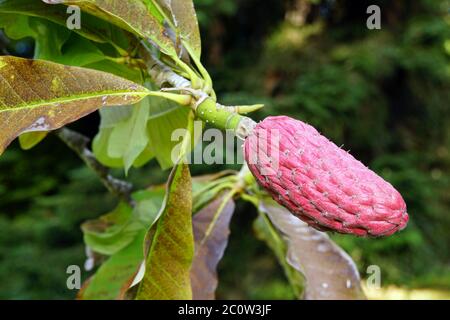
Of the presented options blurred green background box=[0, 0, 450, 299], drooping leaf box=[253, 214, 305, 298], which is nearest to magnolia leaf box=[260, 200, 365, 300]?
drooping leaf box=[253, 214, 305, 298]

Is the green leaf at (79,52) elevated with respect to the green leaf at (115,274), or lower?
elevated

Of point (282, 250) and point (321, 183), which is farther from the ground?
point (321, 183)

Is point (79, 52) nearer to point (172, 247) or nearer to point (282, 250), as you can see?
point (172, 247)

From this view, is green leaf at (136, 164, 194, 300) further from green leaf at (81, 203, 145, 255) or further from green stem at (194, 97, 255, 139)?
green leaf at (81, 203, 145, 255)

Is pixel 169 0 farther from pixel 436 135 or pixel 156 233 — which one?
pixel 436 135

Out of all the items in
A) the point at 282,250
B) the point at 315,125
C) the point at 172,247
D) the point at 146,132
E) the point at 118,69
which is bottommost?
the point at 315,125

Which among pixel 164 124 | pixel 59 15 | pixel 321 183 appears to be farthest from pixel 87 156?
pixel 321 183

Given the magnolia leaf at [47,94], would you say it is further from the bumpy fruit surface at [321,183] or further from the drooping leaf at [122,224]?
the drooping leaf at [122,224]

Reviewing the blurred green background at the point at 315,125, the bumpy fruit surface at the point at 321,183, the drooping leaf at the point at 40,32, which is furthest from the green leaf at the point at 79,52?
the blurred green background at the point at 315,125
